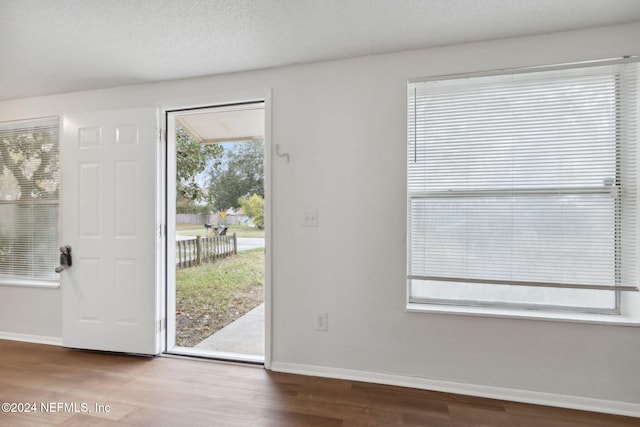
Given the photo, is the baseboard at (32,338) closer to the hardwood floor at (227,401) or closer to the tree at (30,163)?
the hardwood floor at (227,401)

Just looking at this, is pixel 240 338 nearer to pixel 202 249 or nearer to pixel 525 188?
pixel 202 249

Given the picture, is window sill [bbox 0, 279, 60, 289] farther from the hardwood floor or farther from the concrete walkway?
the concrete walkway

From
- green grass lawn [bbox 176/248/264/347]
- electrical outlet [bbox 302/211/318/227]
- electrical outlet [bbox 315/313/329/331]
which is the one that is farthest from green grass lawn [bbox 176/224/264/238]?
electrical outlet [bbox 315/313/329/331]

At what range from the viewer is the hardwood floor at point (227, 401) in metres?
1.95

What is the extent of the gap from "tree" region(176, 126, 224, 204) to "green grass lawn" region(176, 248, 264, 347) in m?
1.27

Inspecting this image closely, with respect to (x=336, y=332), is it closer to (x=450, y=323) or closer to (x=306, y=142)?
(x=450, y=323)

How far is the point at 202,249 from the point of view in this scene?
5.80m

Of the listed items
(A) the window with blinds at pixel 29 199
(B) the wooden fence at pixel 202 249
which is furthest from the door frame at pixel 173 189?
(B) the wooden fence at pixel 202 249

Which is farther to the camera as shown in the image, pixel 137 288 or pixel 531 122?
pixel 137 288

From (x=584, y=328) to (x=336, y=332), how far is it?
1.59 meters

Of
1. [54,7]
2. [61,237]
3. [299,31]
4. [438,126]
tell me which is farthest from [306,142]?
[61,237]

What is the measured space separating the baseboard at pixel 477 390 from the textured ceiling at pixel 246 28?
91.0 inches

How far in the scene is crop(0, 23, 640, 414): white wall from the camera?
208cm

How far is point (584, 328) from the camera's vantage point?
2.07m
